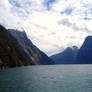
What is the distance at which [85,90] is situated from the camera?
61.9m

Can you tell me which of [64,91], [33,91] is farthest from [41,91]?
[64,91]

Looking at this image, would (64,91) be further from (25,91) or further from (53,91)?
(25,91)

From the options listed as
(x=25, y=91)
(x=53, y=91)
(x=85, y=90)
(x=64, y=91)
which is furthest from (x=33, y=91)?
(x=85, y=90)

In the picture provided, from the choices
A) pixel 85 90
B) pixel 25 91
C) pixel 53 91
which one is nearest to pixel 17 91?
pixel 25 91

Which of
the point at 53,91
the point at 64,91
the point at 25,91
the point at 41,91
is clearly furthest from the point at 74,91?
the point at 25,91

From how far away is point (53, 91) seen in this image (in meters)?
60.3

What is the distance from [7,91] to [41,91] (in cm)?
1220

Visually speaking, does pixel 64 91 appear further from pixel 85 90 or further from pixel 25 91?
pixel 25 91

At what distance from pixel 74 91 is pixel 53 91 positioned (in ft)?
24.9

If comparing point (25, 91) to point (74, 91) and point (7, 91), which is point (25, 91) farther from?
point (74, 91)

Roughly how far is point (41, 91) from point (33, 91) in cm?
291

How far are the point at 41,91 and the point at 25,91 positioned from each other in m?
5.79

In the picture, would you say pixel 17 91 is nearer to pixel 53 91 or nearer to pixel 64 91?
pixel 53 91

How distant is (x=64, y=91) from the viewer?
60469 mm
